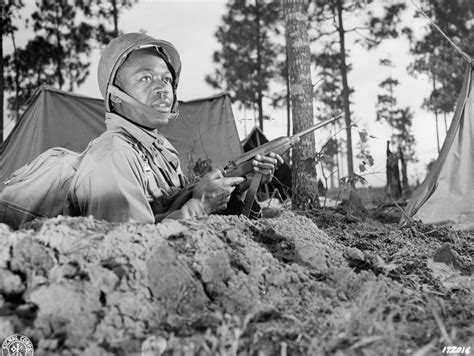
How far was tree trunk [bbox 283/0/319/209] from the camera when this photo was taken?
485 cm

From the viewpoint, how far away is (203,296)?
Answer: 156cm

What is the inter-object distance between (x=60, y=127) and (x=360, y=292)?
553 centimetres

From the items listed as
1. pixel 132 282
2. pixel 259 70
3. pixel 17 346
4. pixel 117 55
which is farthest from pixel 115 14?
pixel 17 346

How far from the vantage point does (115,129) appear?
7.99ft

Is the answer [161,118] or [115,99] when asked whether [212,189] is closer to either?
[161,118]

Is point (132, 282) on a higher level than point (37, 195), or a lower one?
lower

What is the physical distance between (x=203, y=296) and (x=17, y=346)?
1.77 feet

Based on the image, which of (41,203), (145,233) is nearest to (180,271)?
(145,233)

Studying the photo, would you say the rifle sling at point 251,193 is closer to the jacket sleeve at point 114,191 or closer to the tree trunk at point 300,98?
the jacket sleeve at point 114,191

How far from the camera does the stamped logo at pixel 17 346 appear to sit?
133 centimetres

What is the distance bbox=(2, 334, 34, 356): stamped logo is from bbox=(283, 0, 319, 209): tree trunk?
3.66 meters

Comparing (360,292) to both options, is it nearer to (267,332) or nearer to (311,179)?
(267,332)

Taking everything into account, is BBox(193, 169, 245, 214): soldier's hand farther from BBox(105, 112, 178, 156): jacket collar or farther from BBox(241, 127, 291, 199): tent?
BBox(241, 127, 291, 199): tent

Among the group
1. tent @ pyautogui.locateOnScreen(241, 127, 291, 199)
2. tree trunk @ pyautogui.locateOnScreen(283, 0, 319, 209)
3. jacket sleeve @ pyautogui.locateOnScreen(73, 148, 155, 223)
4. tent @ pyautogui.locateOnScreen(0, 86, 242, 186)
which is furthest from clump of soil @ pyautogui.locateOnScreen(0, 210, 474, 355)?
tent @ pyautogui.locateOnScreen(241, 127, 291, 199)
